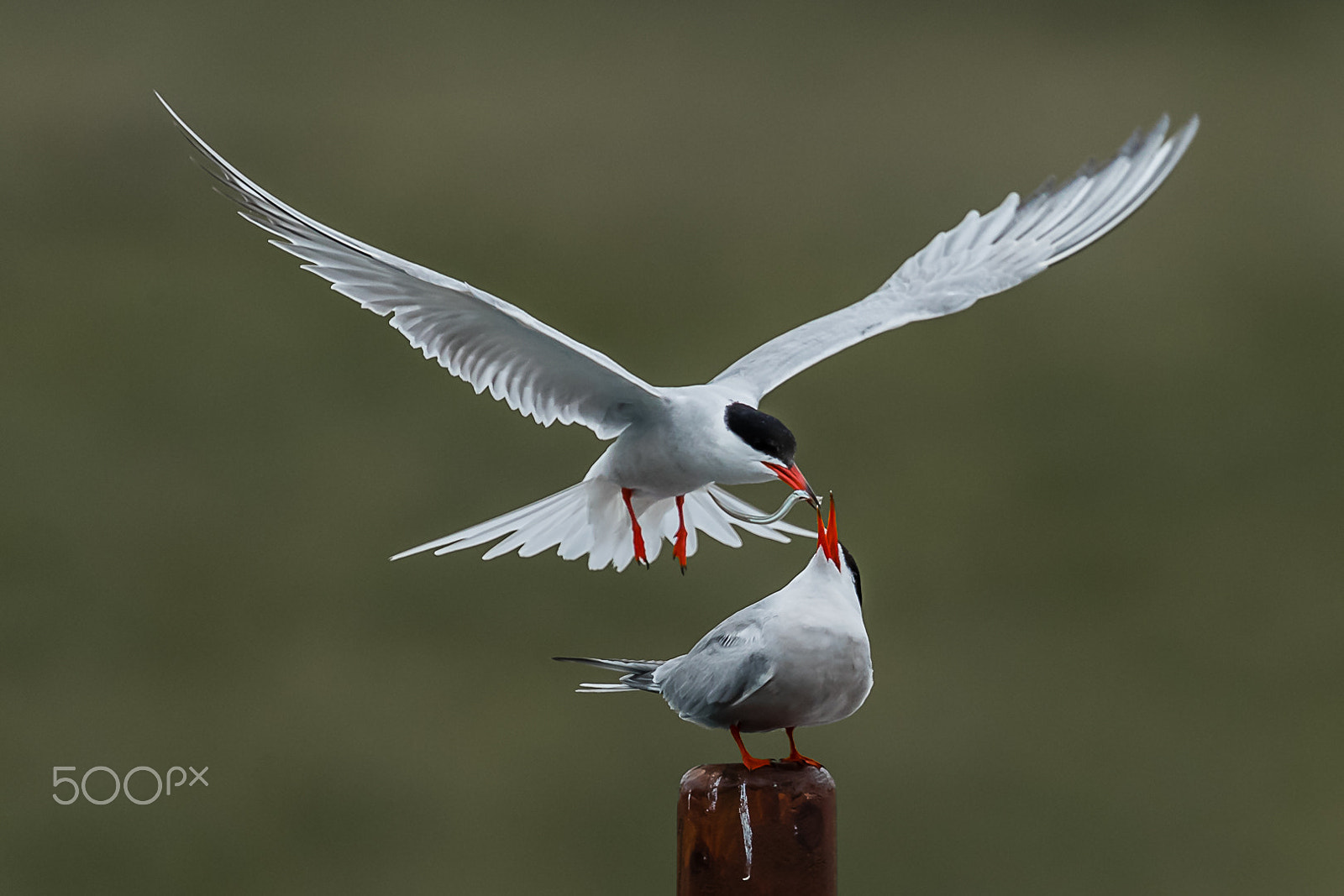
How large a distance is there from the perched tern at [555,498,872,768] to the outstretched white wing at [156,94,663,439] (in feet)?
1.89

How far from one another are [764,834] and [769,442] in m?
0.63

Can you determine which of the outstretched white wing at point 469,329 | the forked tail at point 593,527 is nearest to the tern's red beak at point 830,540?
the outstretched white wing at point 469,329

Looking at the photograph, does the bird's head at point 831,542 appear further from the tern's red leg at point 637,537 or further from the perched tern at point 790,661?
the tern's red leg at point 637,537

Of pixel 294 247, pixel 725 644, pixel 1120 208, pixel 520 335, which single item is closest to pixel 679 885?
pixel 725 644

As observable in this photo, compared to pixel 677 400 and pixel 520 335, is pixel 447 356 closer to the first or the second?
pixel 520 335

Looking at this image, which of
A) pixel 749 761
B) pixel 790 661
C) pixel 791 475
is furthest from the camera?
pixel 791 475

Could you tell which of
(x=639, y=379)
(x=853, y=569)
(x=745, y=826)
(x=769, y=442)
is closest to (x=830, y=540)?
(x=853, y=569)

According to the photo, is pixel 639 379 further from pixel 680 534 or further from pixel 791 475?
pixel 791 475

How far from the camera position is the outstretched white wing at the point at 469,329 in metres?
2.35

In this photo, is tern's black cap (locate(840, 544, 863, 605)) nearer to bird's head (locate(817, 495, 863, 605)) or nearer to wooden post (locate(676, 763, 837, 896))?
bird's head (locate(817, 495, 863, 605))

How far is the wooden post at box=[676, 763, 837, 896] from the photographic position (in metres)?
2.02

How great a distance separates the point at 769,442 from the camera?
2.26m

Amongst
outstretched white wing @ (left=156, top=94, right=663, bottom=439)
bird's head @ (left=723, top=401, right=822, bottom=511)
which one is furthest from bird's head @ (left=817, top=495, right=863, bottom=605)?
outstretched white wing @ (left=156, top=94, right=663, bottom=439)

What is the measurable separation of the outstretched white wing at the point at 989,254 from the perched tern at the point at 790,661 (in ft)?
2.48
